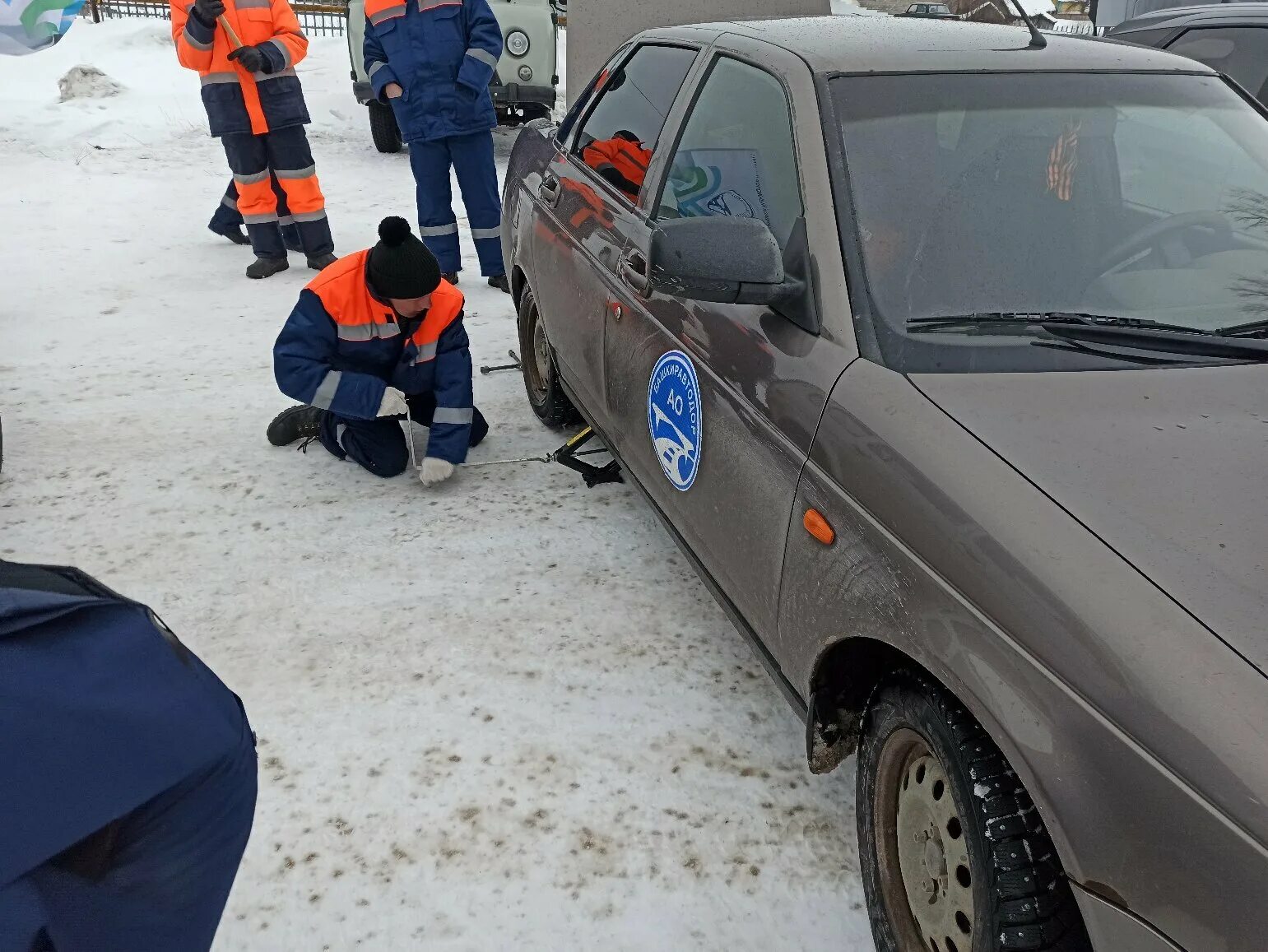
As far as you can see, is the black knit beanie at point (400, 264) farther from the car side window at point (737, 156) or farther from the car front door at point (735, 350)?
the car side window at point (737, 156)

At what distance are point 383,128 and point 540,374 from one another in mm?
6514

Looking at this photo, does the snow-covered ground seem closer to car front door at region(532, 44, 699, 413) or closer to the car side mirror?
car front door at region(532, 44, 699, 413)

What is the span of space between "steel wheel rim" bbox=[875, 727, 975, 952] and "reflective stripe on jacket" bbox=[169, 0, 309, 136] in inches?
222

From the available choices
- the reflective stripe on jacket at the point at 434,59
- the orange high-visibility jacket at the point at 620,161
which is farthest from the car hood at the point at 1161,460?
the reflective stripe on jacket at the point at 434,59

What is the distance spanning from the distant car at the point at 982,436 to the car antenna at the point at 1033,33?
3cm

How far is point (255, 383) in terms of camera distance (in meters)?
4.71

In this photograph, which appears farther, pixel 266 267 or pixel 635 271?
pixel 266 267

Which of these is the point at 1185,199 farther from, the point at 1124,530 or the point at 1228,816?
the point at 1228,816

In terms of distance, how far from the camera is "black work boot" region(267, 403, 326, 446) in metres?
4.07

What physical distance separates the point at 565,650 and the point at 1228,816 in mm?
1921

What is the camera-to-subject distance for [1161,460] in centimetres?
153

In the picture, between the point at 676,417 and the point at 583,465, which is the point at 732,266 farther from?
the point at 583,465

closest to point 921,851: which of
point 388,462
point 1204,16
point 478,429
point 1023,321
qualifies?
point 1023,321

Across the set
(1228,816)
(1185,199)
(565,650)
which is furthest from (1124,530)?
(565,650)
